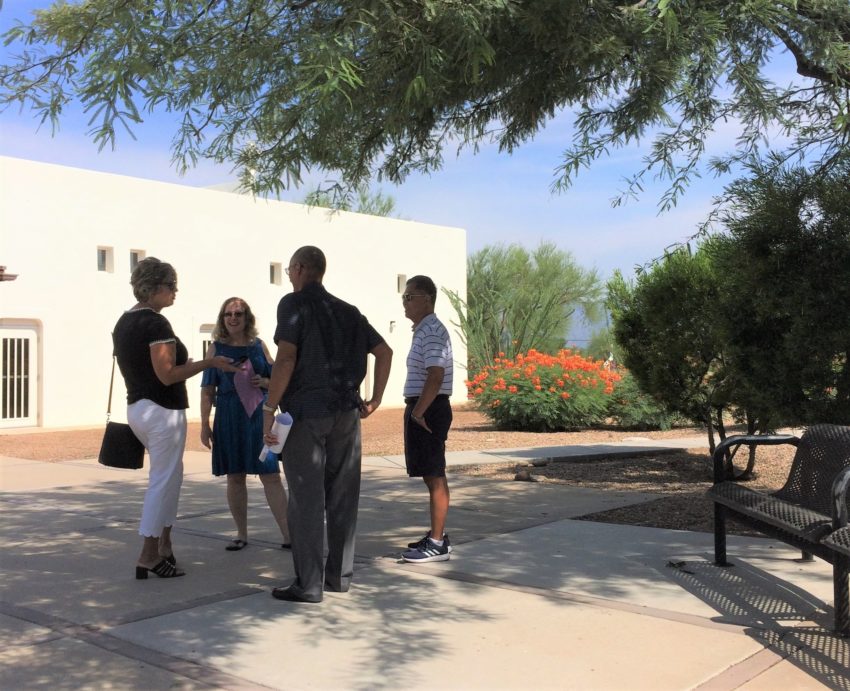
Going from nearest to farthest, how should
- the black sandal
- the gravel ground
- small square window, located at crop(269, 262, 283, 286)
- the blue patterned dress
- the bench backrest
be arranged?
the bench backrest < the blue patterned dress < the black sandal < the gravel ground < small square window, located at crop(269, 262, 283, 286)

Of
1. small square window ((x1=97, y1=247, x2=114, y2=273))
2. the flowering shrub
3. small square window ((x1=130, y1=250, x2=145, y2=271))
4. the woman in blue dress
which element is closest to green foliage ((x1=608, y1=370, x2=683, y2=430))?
the flowering shrub

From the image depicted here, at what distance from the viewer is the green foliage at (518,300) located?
2847 centimetres

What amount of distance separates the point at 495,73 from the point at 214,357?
2.68m

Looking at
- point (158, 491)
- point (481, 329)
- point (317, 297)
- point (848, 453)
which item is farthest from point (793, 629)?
point (481, 329)

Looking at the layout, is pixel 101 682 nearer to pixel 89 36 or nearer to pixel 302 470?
pixel 302 470

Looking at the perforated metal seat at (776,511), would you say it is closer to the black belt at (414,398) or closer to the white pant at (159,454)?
the black belt at (414,398)

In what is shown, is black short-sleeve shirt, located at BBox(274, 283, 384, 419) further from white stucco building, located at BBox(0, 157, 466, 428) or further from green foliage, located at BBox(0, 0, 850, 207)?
white stucco building, located at BBox(0, 157, 466, 428)

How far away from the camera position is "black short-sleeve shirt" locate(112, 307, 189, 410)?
5699 mm

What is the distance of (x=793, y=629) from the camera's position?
4734mm

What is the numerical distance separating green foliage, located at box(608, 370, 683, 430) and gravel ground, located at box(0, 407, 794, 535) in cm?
38

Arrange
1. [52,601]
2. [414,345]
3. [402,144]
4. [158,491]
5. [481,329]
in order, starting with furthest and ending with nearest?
[481,329] < [402,144] < [414,345] < [158,491] < [52,601]

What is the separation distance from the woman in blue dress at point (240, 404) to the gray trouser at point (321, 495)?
966mm

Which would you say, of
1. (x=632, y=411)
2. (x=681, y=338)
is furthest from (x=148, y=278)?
(x=632, y=411)

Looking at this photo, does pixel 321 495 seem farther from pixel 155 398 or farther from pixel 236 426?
pixel 236 426
